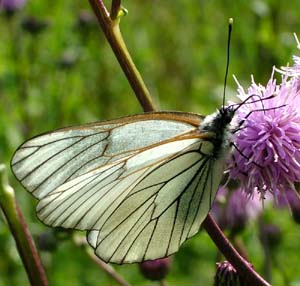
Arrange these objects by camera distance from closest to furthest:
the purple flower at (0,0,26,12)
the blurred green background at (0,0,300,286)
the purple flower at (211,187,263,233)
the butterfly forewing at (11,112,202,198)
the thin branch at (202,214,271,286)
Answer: the thin branch at (202,214,271,286) → the butterfly forewing at (11,112,202,198) → the purple flower at (211,187,263,233) → the blurred green background at (0,0,300,286) → the purple flower at (0,0,26,12)

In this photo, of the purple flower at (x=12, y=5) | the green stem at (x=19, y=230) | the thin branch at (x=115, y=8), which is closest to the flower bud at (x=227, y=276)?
the green stem at (x=19, y=230)

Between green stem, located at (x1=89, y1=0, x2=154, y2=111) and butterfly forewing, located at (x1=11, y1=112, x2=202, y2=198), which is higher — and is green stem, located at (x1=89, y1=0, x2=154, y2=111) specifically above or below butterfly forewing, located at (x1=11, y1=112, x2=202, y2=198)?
above

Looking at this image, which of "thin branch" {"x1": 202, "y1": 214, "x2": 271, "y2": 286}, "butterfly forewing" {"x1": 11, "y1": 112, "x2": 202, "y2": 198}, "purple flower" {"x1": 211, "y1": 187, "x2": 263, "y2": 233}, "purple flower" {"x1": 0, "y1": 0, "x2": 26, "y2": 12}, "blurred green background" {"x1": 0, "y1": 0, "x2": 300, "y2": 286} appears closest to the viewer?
"thin branch" {"x1": 202, "y1": 214, "x2": 271, "y2": 286}

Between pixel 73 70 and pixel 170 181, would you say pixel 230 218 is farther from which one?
pixel 73 70

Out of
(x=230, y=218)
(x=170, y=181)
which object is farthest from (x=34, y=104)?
(x=170, y=181)

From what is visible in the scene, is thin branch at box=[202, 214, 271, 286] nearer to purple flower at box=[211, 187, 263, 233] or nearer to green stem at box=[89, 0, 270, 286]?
green stem at box=[89, 0, 270, 286]

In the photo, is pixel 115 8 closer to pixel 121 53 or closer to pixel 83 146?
pixel 121 53

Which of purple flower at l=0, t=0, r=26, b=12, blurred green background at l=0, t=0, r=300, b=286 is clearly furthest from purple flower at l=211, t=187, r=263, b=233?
purple flower at l=0, t=0, r=26, b=12

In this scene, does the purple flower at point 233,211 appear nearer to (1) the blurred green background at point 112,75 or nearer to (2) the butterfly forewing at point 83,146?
(1) the blurred green background at point 112,75
